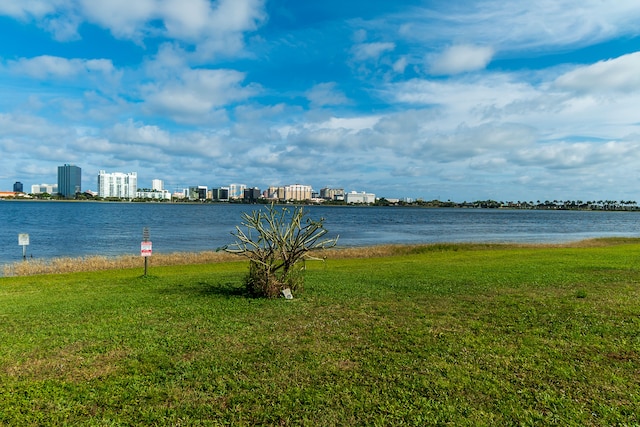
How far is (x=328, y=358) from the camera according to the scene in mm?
7062

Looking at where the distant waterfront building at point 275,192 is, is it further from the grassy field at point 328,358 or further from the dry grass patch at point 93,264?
the grassy field at point 328,358

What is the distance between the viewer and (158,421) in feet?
16.6

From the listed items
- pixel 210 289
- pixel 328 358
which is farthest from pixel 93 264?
pixel 328 358

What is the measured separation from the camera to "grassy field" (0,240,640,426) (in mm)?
5266

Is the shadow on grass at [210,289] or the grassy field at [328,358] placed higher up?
the grassy field at [328,358]

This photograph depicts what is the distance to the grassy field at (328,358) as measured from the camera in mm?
5266

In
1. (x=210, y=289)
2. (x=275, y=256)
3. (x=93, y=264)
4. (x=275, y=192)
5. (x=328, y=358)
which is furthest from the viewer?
(x=275, y=192)

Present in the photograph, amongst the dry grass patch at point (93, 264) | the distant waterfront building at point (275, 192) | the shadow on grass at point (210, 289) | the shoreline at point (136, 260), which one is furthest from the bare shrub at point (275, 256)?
the distant waterfront building at point (275, 192)

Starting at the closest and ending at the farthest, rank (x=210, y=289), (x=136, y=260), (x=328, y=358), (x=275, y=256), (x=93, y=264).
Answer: (x=328, y=358) < (x=275, y=256) < (x=210, y=289) < (x=93, y=264) < (x=136, y=260)

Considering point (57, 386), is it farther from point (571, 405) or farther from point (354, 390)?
point (571, 405)

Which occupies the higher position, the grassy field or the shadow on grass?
the grassy field

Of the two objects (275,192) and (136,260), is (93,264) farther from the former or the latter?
(275,192)

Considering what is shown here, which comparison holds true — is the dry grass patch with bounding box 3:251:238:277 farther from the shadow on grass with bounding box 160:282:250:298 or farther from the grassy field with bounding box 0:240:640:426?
the grassy field with bounding box 0:240:640:426

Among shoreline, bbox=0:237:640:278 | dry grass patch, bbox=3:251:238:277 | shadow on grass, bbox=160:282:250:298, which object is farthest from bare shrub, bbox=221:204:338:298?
dry grass patch, bbox=3:251:238:277
